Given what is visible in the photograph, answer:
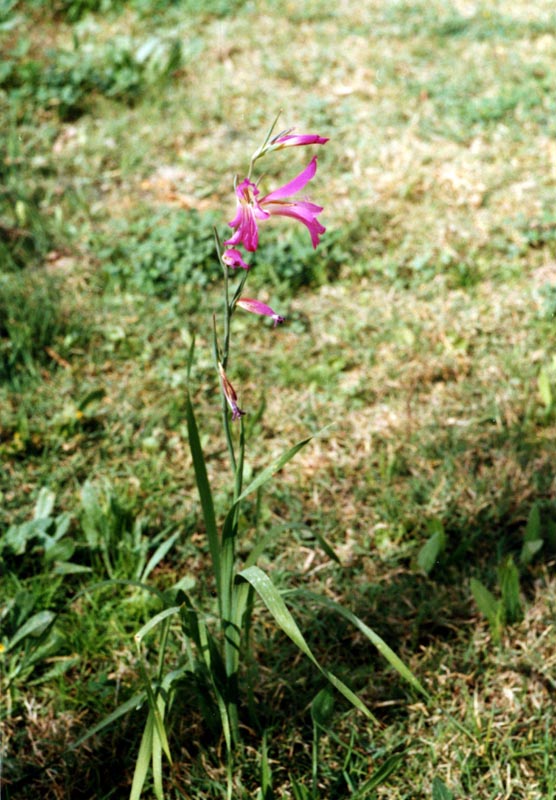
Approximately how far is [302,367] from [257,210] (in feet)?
5.21

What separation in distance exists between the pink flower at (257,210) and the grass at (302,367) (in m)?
0.75

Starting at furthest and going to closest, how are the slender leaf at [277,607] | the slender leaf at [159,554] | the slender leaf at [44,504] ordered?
1. the slender leaf at [44,504]
2. the slender leaf at [159,554]
3. the slender leaf at [277,607]

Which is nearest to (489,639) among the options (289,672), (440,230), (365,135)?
(289,672)

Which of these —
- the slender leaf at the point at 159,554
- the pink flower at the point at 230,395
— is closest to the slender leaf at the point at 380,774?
the slender leaf at the point at 159,554

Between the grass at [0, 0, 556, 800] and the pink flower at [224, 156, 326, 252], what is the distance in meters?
0.75

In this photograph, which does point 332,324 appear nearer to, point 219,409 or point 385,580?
point 219,409

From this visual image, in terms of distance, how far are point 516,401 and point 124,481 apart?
4.01 ft

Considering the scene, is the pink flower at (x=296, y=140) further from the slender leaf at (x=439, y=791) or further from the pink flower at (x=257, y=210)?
the slender leaf at (x=439, y=791)

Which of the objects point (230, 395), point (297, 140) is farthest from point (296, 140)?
point (230, 395)

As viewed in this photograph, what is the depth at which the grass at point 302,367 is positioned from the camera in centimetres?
181

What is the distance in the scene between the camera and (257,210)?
47.6 inches

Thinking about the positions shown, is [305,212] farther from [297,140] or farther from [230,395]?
[230,395]

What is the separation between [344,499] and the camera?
2332mm

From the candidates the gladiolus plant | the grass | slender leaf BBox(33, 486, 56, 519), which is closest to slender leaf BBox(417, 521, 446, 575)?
the grass
